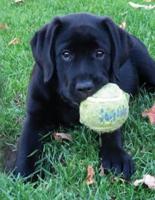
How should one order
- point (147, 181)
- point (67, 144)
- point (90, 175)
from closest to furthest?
point (147, 181)
point (90, 175)
point (67, 144)

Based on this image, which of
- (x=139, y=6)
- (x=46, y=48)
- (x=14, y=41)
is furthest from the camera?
(x=139, y=6)

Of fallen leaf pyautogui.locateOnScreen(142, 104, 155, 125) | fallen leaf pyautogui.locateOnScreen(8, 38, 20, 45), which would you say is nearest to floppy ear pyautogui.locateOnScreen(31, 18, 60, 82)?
fallen leaf pyautogui.locateOnScreen(142, 104, 155, 125)

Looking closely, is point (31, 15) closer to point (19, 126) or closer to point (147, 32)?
point (147, 32)

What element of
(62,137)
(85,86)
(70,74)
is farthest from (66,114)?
(85,86)

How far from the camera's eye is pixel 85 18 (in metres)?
3.54

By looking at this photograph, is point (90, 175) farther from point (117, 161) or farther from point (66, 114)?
point (66, 114)

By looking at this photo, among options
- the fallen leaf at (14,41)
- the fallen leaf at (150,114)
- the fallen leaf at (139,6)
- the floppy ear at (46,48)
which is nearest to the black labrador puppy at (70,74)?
the floppy ear at (46,48)

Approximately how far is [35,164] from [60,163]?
0.15m

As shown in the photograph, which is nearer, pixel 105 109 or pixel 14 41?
pixel 105 109

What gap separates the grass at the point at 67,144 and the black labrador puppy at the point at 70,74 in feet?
0.32

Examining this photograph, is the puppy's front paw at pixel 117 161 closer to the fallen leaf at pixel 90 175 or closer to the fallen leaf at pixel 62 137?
the fallen leaf at pixel 90 175

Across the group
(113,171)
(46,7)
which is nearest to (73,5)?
(46,7)

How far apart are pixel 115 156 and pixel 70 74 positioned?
0.54 m

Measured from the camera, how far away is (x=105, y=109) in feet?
10.4
